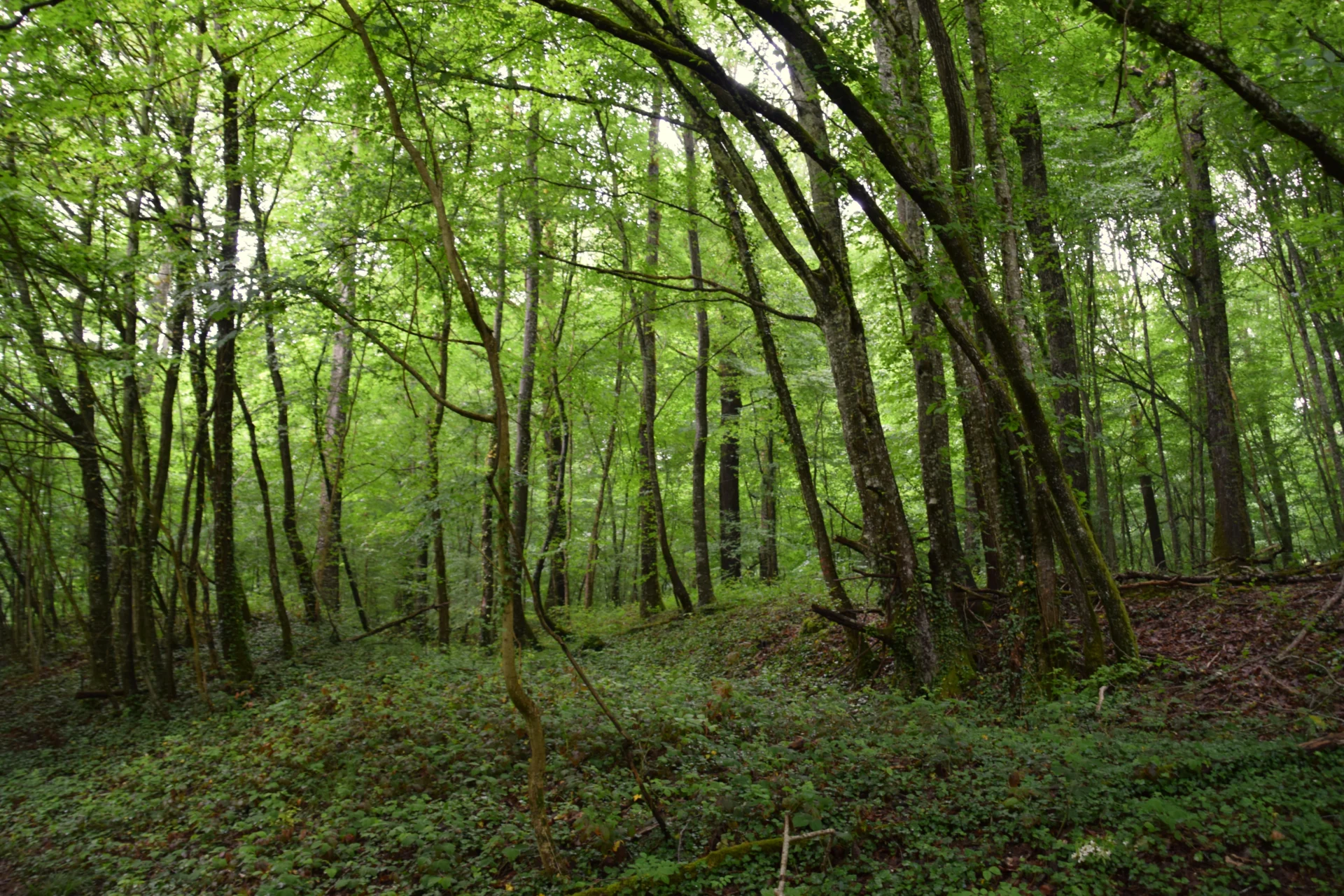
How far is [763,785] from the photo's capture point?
4516 mm

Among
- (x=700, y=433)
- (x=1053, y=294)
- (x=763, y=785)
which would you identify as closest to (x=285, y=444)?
(x=700, y=433)

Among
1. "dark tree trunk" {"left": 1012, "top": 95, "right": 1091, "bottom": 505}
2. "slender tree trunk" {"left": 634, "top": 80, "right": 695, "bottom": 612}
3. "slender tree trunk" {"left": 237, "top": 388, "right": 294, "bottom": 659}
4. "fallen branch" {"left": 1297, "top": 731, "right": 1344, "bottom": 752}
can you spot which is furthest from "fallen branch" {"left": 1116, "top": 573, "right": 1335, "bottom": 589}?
"slender tree trunk" {"left": 237, "top": 388, "right": 294, "bottom": 659}

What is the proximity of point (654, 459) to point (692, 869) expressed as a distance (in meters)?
9.67

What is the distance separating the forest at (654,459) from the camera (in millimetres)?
4223

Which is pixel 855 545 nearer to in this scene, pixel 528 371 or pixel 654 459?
pixel 654 459

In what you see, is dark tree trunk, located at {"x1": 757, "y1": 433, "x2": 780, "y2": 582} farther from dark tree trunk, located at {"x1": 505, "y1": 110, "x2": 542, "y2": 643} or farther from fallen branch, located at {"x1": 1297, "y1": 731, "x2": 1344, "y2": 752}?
fallen branch, located at {"x1": 1297, "y1": 731, "x2": 1344, "y2": 752}

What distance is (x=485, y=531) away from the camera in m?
11.5

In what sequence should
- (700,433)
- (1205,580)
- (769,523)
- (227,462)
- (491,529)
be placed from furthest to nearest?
(769,523) → (700,433) → (491,529) → (227,462) → (1205,580)

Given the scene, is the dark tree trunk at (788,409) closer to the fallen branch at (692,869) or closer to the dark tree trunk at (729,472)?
the fallen branch at (692,869)

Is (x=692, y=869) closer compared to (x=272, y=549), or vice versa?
(x=692, y=869)

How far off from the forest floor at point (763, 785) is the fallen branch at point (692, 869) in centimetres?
3

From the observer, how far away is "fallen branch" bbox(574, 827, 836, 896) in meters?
3.71

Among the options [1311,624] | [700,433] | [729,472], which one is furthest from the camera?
[729,472]

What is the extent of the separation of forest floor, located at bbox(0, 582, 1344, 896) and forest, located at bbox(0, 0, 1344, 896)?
0.12 ft
